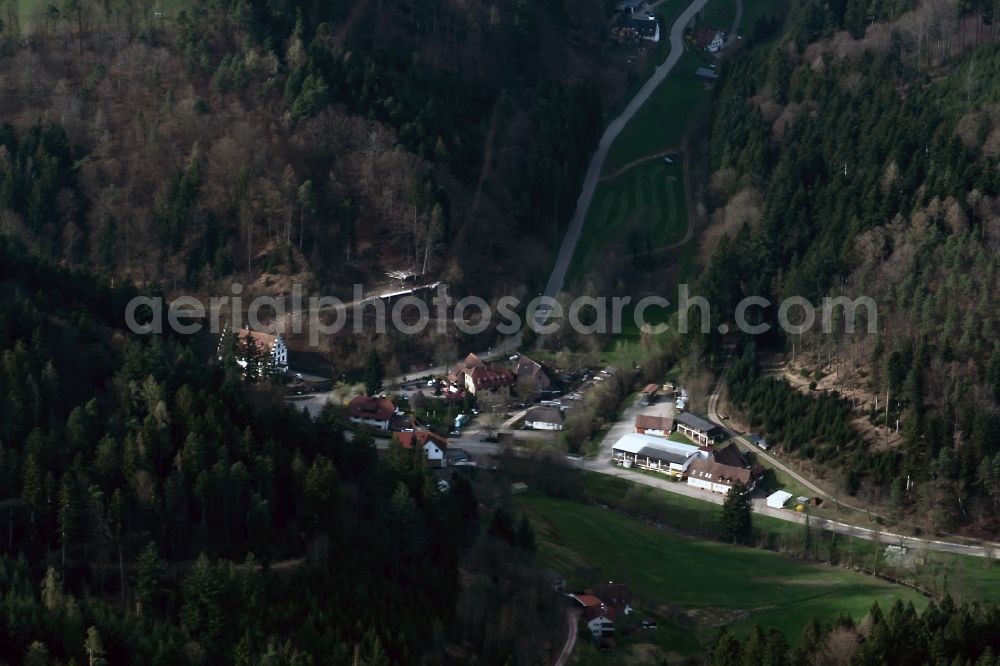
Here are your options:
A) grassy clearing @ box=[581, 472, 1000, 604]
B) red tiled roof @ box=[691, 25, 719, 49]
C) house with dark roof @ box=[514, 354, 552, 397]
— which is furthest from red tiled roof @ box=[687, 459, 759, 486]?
red tiled roof @ box=[691, 25, 719, 49]

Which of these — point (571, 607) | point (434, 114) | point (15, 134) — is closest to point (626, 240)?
point (434, 114)

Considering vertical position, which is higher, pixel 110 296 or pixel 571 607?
pixel 110 296

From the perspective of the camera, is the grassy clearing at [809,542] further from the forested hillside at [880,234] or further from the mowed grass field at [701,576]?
the forested hillside at [880,234]

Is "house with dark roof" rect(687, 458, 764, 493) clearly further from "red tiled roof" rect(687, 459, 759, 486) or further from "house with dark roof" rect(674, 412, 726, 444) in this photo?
"house with dark roof" rect(674, 412, 726, 444)

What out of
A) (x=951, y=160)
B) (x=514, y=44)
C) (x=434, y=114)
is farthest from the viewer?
(x=514, y=44)

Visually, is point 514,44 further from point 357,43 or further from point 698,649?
point 698,649

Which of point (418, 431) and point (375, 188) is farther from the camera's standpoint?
point (375, 188)
